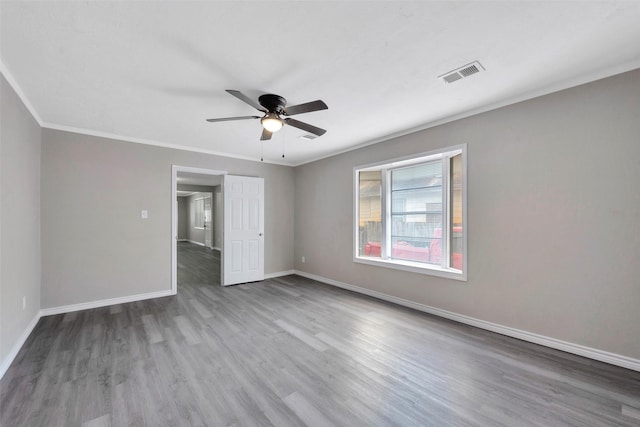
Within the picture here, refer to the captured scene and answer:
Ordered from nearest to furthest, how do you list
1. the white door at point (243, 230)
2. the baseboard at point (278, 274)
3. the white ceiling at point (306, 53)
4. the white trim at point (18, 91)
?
the white ceiling at point (306, 53) → the white trim at point (18, 91) → the white door at point (243, 230) → the baseboard at point (278, 274)

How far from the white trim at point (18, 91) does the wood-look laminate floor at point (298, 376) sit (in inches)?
99.2

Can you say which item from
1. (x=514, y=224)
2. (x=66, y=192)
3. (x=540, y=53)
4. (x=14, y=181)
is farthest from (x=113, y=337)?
(x=540, y=53)

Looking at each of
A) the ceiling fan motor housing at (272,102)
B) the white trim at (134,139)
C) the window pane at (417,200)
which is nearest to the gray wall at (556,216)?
the window pane at (417,200)

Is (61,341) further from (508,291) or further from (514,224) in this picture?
(514,224)

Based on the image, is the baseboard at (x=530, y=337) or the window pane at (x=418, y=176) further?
the window pane at (x=418, y=176)

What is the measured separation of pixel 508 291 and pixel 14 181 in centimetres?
518

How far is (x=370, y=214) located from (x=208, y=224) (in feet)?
25.5

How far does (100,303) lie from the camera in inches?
149

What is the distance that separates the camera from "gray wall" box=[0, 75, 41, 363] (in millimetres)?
2188

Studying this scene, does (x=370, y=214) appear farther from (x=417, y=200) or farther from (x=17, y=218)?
(x=17, y=218)

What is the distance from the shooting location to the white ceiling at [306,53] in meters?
1.59

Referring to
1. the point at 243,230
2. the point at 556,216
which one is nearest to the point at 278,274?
the point at 243,230

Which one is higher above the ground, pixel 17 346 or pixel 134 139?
pixel 134 139

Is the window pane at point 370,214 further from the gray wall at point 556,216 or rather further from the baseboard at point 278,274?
the baseboard at point 278,274
